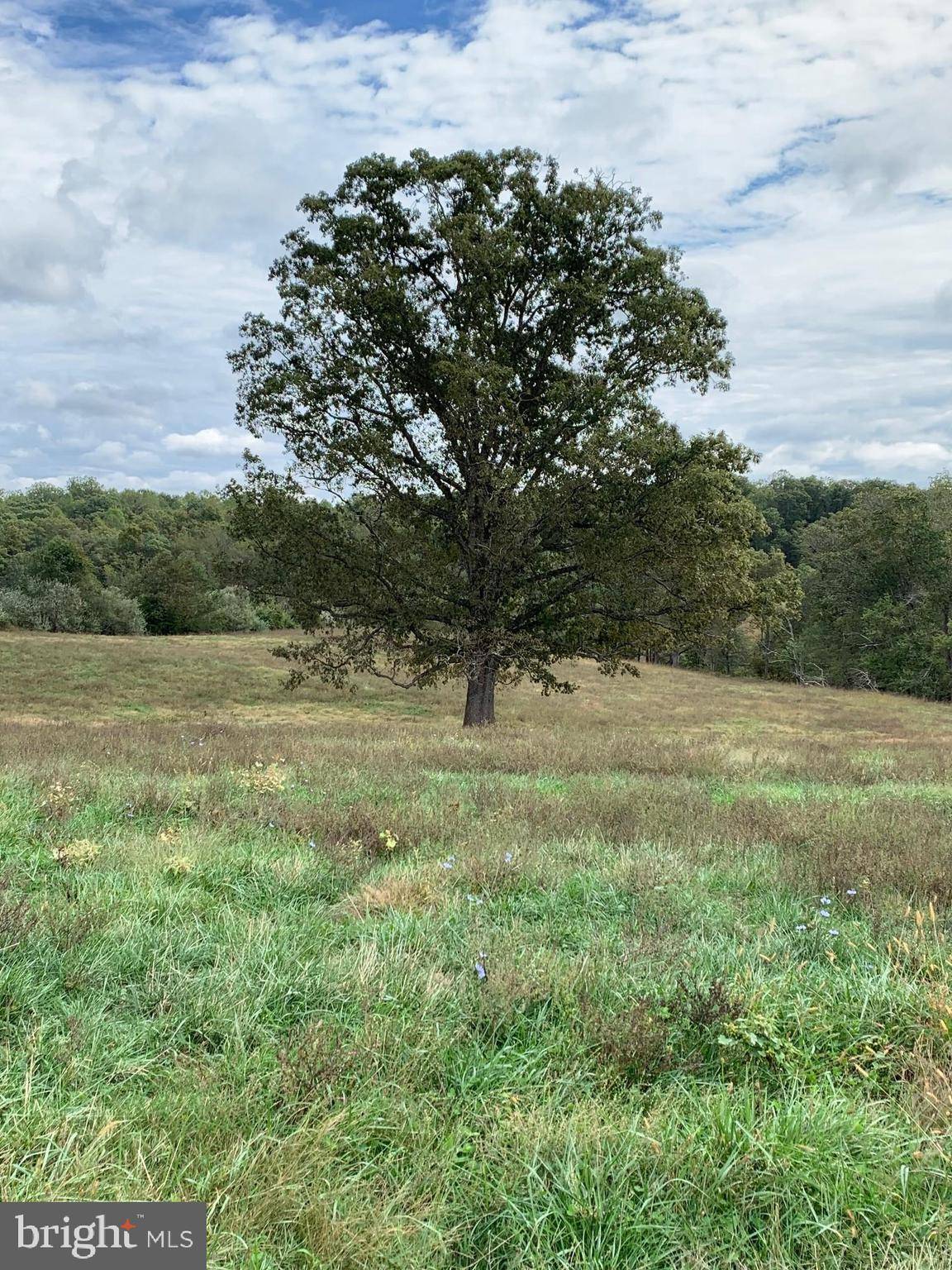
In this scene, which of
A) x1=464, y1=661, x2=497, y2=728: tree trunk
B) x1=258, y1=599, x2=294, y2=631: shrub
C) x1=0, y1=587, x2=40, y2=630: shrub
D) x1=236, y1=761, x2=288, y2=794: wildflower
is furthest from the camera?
x1=258, y1=599, x2=294, y2=631: shrub

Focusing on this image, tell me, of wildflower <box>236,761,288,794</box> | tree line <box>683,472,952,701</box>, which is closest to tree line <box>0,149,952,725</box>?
wildflower <box>236,761,288,794</box>

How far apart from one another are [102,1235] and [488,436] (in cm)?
1622

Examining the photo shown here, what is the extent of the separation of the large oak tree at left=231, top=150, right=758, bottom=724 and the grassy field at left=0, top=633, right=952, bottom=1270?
10.9 metres

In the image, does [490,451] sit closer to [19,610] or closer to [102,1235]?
[102,1235]

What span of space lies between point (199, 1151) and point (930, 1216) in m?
2.26

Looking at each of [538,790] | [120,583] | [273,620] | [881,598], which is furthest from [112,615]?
[538,790]

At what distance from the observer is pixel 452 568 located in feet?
59.9

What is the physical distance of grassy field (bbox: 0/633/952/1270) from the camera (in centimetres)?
225

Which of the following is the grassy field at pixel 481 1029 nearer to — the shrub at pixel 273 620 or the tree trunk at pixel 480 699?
the tree trunk at pixel 480 699

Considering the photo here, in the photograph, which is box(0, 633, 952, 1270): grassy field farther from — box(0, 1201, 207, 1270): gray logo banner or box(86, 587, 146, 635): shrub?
box(86, 587, 146, 635): shrub

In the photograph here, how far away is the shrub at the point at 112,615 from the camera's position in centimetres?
6031

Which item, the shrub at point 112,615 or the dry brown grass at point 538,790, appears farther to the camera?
the shrub at point 112,615

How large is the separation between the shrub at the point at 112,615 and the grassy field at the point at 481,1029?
59.4 m

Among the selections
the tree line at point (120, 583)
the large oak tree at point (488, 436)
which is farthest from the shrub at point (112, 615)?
the large oak tree at point (488, 436)
